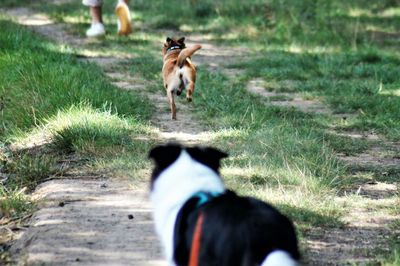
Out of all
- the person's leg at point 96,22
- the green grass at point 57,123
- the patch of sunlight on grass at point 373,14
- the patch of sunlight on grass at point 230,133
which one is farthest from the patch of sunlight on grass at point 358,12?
the patch of sunlight on grass at point 230,133

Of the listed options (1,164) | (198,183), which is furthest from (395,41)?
(198,183)

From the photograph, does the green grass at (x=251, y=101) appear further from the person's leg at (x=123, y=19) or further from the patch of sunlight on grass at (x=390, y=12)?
the patch of sunlight on grass at (x=390, y=12)

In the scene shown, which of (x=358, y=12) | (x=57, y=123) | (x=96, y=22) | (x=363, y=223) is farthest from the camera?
(x=358, y=12)

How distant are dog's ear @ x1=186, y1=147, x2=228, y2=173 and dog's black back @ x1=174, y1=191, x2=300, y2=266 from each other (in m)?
0.31

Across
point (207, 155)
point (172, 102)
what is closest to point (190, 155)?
point (207, 155)

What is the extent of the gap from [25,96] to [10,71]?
3.45ft

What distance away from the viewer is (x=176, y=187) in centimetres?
359

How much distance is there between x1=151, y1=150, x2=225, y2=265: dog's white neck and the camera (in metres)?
3.55

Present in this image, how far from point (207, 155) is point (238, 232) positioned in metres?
0.61

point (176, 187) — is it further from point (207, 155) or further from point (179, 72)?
point (179, 72)

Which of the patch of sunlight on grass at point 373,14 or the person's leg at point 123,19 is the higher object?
the person's leg at point 123,19

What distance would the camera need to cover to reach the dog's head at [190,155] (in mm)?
3686

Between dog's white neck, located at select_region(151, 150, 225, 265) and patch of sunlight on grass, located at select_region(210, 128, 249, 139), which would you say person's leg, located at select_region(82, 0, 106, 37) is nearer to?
patch of sunlight on grass, located at select_region(210, 128, 249, 139)

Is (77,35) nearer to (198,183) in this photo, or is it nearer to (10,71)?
(10,71)
